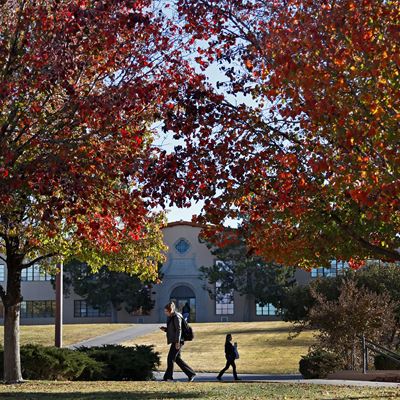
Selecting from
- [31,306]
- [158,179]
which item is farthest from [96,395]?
[31,306]

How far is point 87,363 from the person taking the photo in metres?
20.4

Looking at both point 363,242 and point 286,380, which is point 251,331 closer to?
point 286,380

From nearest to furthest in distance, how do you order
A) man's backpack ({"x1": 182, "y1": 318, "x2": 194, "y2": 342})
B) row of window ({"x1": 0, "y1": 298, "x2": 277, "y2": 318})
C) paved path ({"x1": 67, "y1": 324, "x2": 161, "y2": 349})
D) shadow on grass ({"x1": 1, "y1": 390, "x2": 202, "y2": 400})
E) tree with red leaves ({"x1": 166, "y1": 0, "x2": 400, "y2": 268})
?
1. tree with red leaves ({"x1": 166, "y1": 0, "x2": 400, "y2": 268})
2. shadow on grass ({"x1": 1, "y1": 390, "x2": 202, "y2": 400})
3. man's backpack ({"x1": 182, "y1": 318, "x2": 194, "y2": 342})
4. paved path ({"x1": 67, "y1": 324, "x2": 161, "y2": 349})
5. row of window ({"x1": 0, "y1": 298, "x2": 277, "y2": 318})

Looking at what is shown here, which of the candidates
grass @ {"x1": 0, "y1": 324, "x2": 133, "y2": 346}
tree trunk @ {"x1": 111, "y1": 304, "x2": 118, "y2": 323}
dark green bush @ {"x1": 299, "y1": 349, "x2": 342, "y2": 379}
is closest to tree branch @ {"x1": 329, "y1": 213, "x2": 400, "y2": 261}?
dark green bush @ {"x1": 299, "y1": 349, "x2": 342, "y2": 379}

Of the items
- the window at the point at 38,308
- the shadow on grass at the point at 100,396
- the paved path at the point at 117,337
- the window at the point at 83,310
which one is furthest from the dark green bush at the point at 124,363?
the window at the point at 38,308

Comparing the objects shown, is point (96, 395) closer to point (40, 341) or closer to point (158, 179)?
point (158, 179)

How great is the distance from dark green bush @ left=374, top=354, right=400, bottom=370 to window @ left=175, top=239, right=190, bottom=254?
49.8 m

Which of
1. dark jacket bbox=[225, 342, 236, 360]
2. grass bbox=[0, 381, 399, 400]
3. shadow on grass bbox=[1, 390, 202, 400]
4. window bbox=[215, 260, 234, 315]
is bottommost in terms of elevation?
grass bbox=[0, 381, 399, 400]

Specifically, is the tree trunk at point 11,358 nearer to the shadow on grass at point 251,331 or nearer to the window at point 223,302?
the shadow on grass at point 251,331

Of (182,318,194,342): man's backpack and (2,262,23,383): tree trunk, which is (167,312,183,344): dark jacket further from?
(2,262,23,383): tree trunk

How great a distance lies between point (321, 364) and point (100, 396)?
36.1 feet

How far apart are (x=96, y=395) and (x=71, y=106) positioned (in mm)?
5199

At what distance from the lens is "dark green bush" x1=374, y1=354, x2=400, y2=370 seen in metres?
24.7

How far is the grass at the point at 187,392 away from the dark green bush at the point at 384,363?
26.9ft
